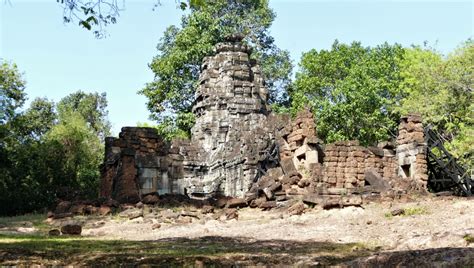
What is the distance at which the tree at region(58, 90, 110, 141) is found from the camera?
66.1 meters

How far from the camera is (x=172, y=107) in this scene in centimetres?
4434

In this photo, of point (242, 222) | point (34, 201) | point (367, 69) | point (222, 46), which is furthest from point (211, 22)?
point (242, 222)

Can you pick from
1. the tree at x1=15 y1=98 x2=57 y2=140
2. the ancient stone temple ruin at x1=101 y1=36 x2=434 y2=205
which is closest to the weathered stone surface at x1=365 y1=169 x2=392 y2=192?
the ancient stone temple ruin at x1=101 y1=36 x2=434 y2=205

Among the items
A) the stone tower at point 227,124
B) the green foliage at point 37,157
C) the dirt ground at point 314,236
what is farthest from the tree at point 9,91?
the dirt ground at point 314,236

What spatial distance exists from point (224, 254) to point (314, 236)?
3.79 m

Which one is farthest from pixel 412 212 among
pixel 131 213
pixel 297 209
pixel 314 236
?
pixel 131 213

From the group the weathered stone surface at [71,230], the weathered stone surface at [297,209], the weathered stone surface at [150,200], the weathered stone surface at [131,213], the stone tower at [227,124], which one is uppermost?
the stone tower at [227,124]

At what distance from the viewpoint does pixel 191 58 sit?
43938 mm

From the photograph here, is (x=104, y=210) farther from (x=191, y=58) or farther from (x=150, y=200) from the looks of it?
(x=191, y=58)

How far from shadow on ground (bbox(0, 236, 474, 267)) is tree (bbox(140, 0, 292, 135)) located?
31.8 m

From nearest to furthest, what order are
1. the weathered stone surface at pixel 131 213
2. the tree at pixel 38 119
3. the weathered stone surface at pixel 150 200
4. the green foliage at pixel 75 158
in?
the weathered stone surface at pixel 131 213, the weathered stone surface at pixel 150 200, the green foliage at pixel 75 158, the tree at pixel 38 119

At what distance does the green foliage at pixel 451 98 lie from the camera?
1140 inches

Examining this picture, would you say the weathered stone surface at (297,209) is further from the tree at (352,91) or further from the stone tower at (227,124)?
the tree at (352,91)

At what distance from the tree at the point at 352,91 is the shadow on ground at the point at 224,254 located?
91.9ft
